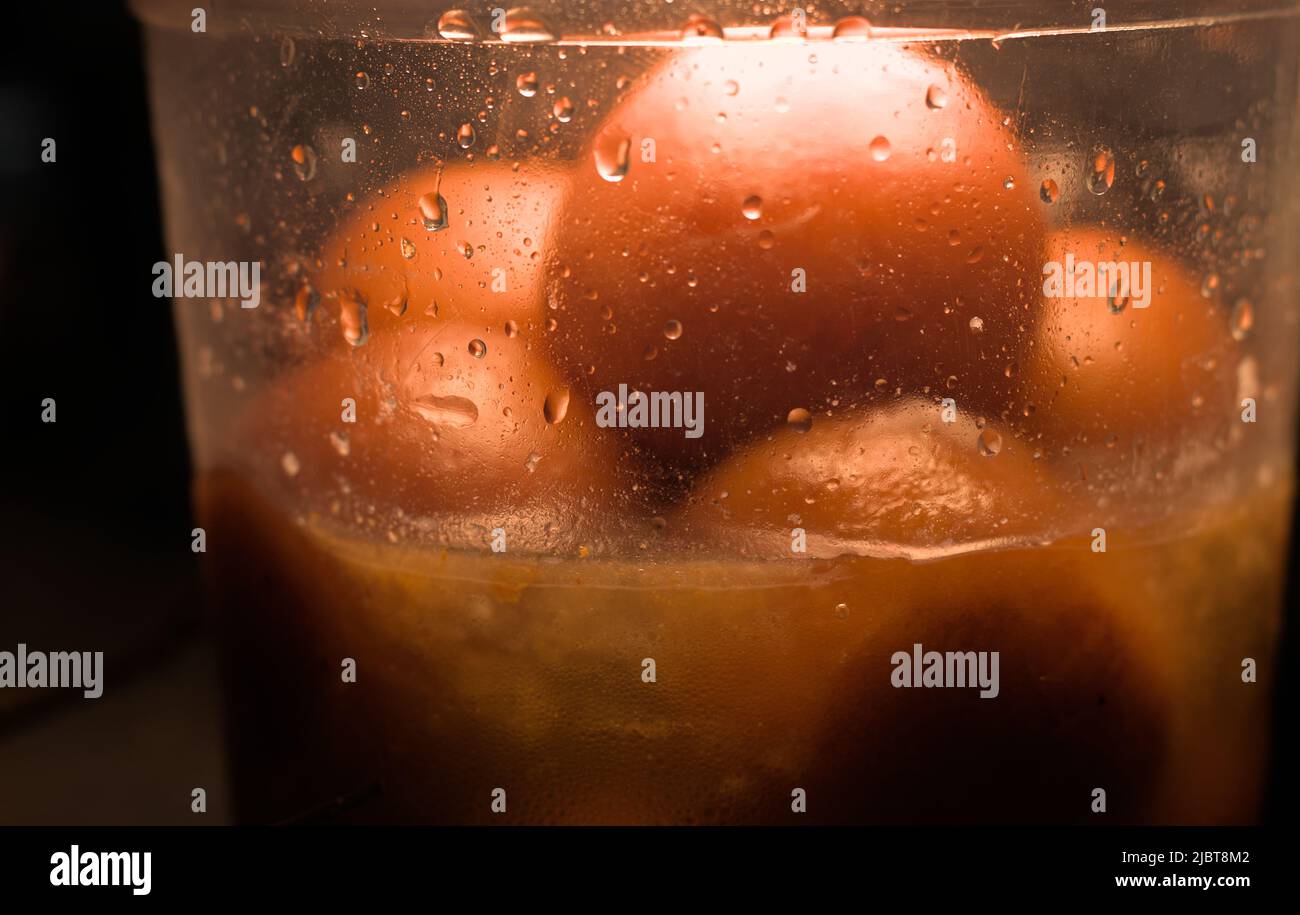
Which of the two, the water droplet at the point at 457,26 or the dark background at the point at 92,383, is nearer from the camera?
the water droplet at the point at 457,26

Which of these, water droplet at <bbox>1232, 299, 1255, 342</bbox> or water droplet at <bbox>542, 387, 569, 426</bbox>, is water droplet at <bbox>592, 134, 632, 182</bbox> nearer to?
water droplet at <bbox>542, 387, 569, 426</bbox>

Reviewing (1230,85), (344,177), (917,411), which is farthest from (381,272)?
(1230,85)

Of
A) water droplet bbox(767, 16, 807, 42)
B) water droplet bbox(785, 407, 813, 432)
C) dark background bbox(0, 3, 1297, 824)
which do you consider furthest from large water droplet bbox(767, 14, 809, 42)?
dark background bbox(0, 3, 1297, 824)

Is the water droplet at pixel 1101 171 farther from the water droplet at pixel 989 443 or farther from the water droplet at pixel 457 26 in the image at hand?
the water droplet at pixel 457 26

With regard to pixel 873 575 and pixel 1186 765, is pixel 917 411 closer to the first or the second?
pixel 873 575

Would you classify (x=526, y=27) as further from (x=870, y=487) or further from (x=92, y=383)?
(x=92, y=383)

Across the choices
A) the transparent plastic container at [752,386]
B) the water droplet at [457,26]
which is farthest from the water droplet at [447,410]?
the water droplet at [457,26]
